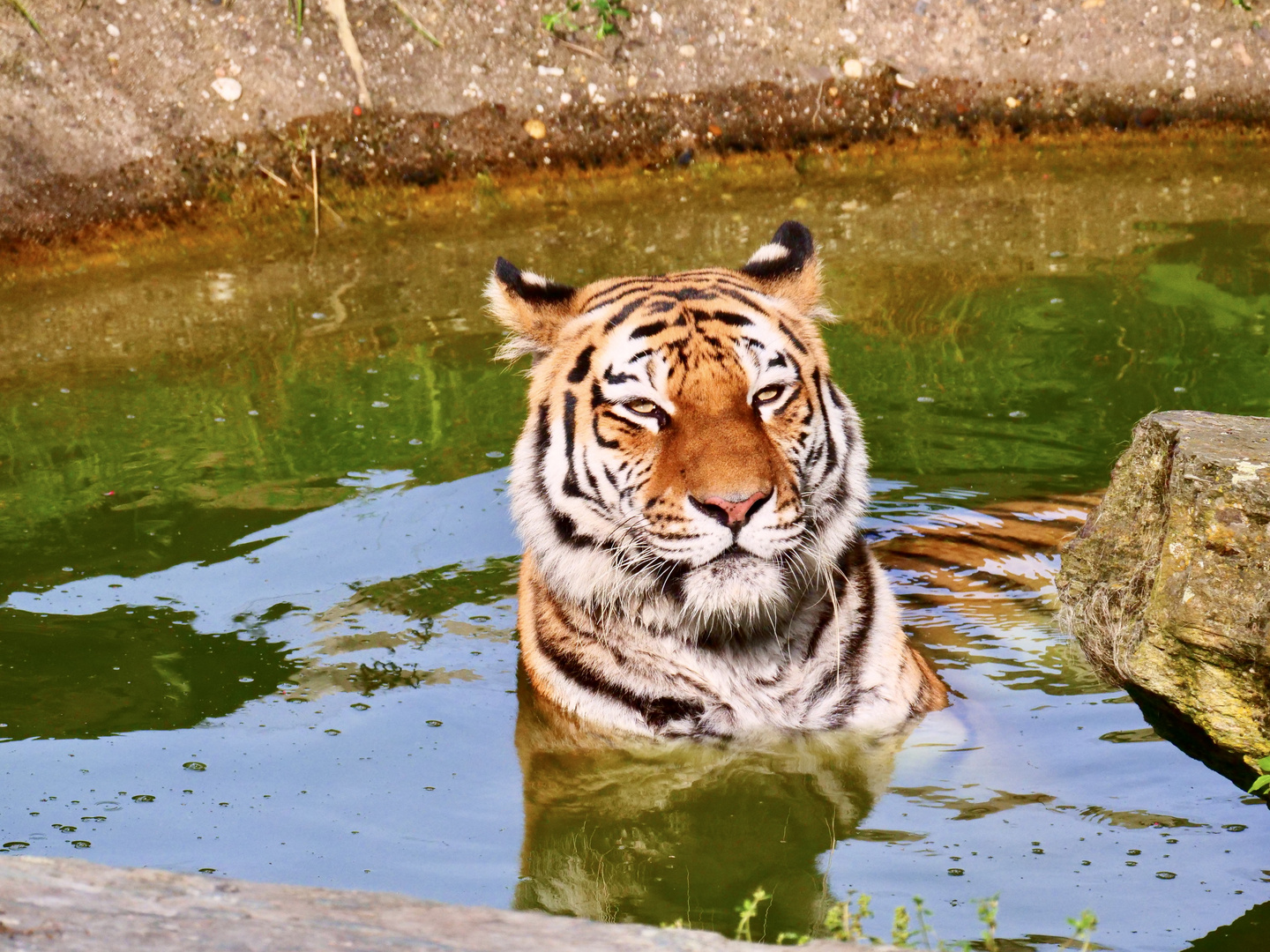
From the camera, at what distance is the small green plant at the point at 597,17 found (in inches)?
332

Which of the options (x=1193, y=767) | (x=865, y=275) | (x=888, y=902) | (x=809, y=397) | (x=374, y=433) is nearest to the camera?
(x=888, y=902)

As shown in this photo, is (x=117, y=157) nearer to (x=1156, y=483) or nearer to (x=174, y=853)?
(x=174, y=853)

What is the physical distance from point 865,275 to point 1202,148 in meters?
3.03

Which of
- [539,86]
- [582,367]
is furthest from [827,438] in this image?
[539,86]

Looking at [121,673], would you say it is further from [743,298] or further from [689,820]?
[743,298]

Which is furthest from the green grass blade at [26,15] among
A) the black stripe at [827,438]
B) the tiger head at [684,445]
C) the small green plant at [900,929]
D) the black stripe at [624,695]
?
the small green plant at [900,929]

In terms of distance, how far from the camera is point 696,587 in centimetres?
322

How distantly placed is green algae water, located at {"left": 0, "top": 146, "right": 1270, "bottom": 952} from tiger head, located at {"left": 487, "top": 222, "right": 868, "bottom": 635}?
45 centimetres

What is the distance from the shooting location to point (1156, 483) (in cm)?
335

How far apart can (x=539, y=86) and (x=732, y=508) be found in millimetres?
5903

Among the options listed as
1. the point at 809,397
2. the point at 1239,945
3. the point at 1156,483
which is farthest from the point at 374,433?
the point at 1239,945

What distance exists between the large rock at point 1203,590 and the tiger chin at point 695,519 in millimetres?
615

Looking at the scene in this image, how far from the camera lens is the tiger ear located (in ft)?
12.2

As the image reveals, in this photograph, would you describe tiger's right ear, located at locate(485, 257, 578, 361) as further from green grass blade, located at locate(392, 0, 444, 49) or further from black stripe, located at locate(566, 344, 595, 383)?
green grass blade, located at locate(392, 0, 444, 49)
